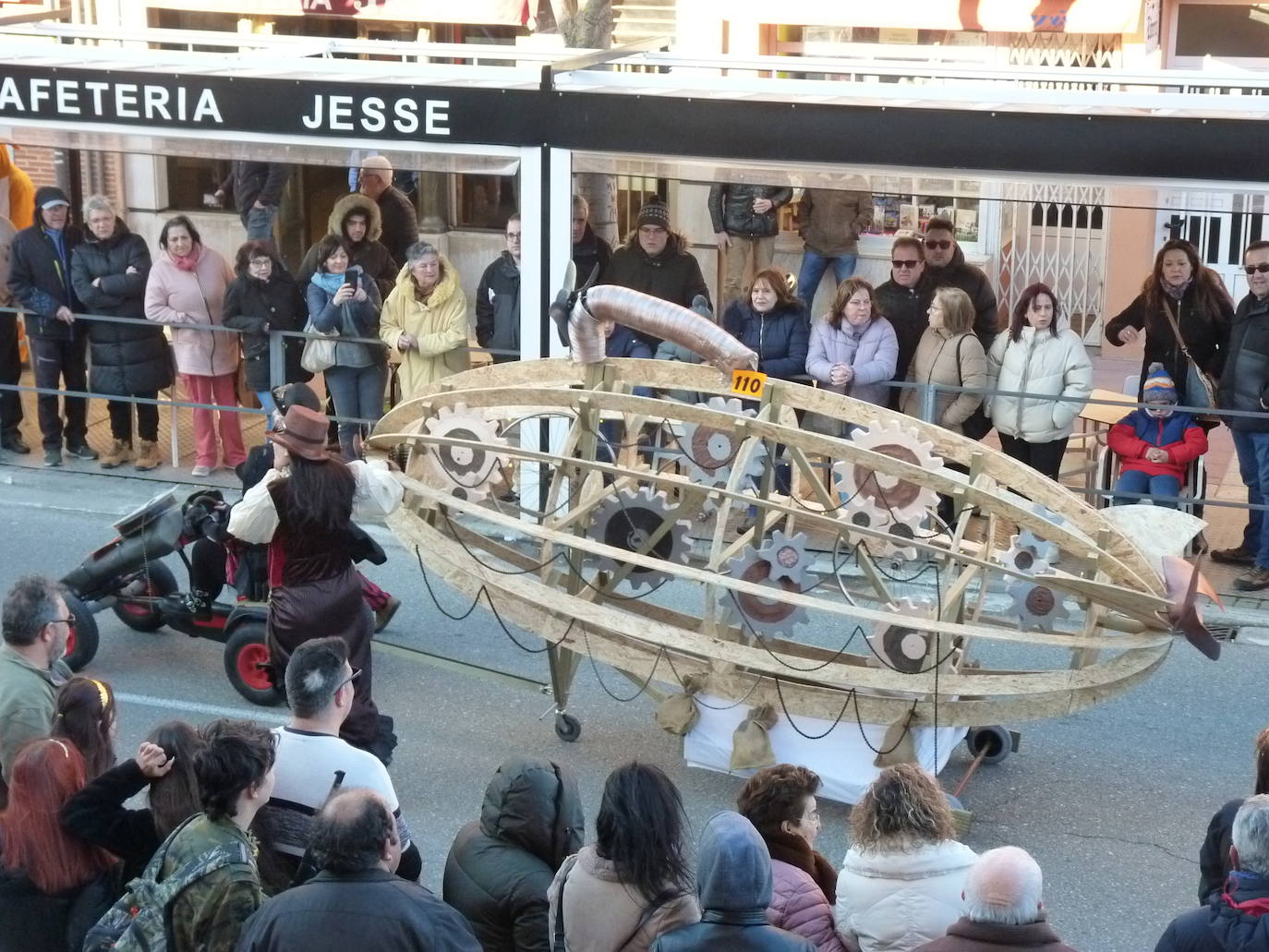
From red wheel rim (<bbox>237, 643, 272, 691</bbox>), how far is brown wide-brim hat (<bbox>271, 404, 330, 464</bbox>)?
65.5 inches

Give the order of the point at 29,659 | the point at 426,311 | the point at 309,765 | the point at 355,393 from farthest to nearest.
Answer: the point at 355,393
the point at 426,311
the point at 29,659
the point at 309,765

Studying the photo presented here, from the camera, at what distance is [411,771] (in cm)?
805

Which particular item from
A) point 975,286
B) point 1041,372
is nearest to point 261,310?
point 975,286

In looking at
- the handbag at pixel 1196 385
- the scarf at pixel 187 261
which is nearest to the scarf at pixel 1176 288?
the handbag at pixel 1196 385

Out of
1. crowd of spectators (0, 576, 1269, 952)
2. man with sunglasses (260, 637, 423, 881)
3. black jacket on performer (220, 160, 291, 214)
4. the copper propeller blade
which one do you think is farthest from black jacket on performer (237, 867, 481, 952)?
black jacket on performer (220, 160, 291, 214)

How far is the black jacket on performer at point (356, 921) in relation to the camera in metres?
4.38

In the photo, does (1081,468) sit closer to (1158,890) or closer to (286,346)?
(1158,890)

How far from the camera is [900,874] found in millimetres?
5039

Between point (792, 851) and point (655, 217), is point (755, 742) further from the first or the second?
point (655, 217)

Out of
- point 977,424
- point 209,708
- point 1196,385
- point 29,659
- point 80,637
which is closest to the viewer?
point 29,659

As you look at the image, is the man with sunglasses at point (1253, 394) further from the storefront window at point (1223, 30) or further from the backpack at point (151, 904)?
the backpack at point (151, 904)

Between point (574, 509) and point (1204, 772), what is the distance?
3090mm

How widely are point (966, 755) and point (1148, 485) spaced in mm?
2747

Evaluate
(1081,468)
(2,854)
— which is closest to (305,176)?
(1081,468)
